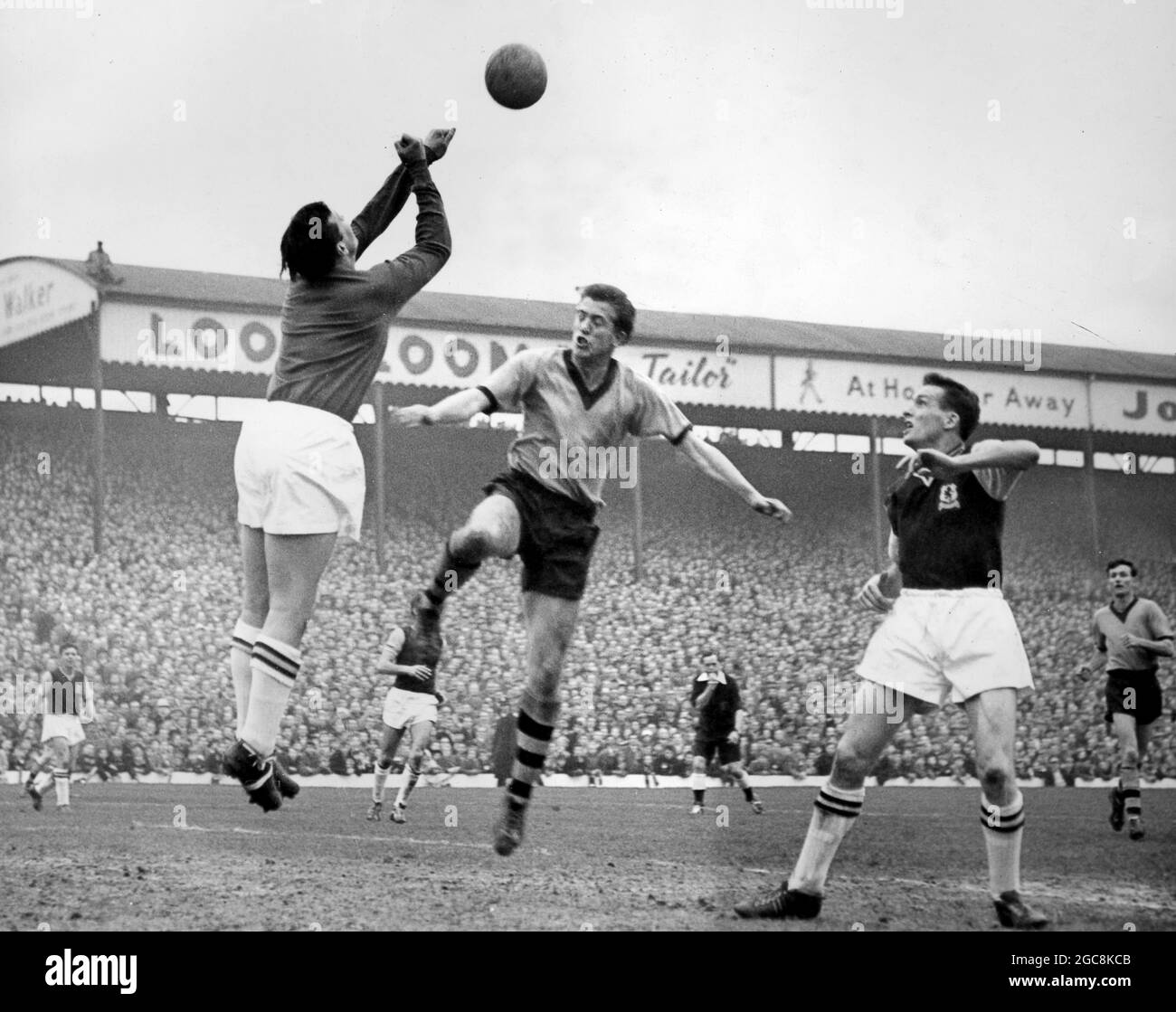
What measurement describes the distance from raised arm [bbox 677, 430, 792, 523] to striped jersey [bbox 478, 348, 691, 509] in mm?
61

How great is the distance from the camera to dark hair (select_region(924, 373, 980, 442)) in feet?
16.7

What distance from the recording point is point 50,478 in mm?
8539

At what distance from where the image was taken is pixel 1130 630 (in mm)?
7707

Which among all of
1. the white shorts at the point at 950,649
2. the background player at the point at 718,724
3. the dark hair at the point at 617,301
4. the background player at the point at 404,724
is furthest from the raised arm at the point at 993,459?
the background player at the point at 718,724

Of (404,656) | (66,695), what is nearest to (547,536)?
(404,656)

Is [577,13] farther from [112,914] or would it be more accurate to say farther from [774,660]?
[774,660]

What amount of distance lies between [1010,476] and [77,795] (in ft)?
22.1

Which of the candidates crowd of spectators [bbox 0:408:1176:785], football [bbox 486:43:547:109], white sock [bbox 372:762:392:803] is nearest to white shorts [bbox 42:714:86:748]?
crowd of spectators [bbox 0:408:1176:785]

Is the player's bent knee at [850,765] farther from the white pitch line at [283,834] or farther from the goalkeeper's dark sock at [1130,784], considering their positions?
the goalkeeper's dark sock at [1130,784]

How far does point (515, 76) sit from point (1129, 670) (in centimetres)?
515

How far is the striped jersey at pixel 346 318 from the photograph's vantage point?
490 centimetres

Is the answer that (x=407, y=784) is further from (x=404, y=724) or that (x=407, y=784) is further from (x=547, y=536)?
(x=547, y=536)

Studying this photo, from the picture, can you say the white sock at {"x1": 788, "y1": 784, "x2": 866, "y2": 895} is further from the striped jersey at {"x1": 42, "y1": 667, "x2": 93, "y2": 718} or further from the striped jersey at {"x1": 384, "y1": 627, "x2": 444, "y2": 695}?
the striped jersey at {"x1": 42, "y1": 667, "x2": 93, "y2": 718}
